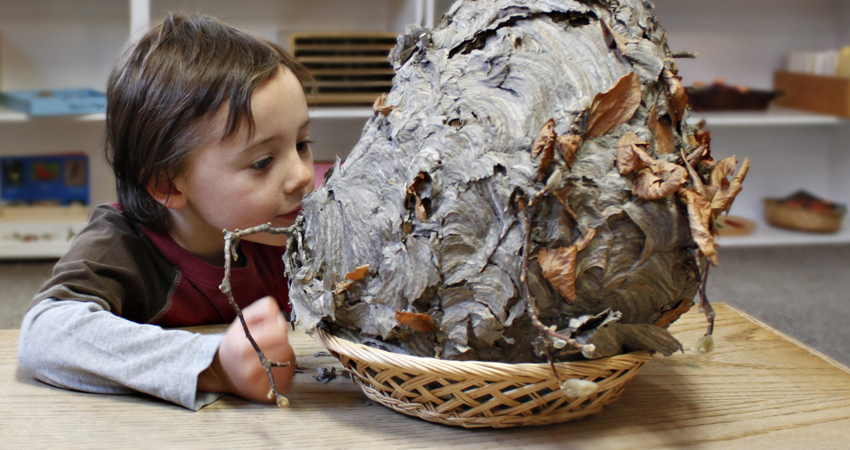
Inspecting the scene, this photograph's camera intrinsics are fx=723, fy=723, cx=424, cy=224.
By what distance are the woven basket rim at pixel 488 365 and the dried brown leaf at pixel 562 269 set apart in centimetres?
7

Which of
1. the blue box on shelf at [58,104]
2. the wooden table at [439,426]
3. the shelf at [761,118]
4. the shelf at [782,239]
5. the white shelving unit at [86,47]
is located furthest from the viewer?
the shelf at [782,239]

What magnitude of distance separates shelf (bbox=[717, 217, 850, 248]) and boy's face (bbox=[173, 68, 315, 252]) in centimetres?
226

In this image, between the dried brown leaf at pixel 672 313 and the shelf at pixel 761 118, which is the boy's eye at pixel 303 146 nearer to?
the dried brown leaf at pixel 672 313

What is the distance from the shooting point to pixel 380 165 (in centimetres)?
83

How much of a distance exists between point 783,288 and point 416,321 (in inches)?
83.9

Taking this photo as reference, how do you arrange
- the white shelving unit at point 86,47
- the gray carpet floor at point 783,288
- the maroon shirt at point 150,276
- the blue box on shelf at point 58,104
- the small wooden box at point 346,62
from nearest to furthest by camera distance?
the maroon shirt at point 150,276 < the gray carpet floor at point 783,288 < the blue box on shelf at point 58,104 < the small wooden box at point 346,62 < the white shelving unit at point 86,47

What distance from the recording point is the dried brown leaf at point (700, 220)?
68cm

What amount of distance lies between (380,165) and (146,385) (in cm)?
38

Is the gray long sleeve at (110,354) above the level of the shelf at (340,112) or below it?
below

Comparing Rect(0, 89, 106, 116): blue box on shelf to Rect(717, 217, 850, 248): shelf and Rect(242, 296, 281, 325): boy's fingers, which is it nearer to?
Rect(242, 296, 281, 325): boy's fingers

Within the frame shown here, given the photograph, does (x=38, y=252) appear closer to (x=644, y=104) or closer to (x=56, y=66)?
(x=56, y=66)

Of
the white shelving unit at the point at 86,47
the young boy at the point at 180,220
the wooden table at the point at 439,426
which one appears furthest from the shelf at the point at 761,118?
the young boy at the point at 180,220

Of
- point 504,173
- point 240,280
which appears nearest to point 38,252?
point 240,280

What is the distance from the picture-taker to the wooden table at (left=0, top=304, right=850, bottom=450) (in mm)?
778
